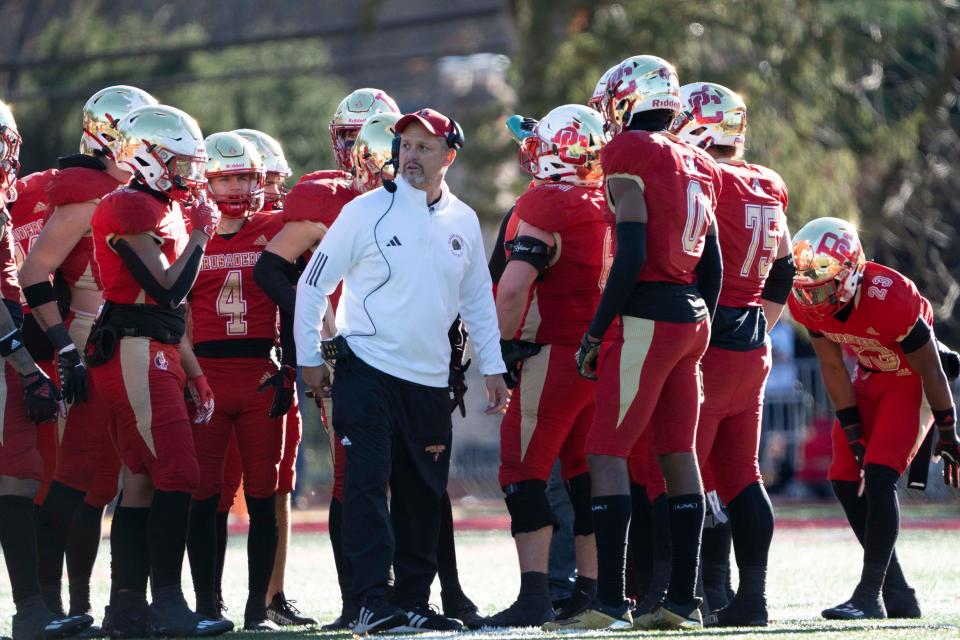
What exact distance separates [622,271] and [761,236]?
1.08 m

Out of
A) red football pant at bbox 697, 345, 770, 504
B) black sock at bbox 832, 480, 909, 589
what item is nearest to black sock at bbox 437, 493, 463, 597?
red football pant at bbox 697, 345, 770, 504

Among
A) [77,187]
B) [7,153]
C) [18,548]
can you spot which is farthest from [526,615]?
[7,153]

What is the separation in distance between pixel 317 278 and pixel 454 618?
5.76ft

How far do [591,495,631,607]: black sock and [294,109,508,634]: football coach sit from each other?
25.4 inches

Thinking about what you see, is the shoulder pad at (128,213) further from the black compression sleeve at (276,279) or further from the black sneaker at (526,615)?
the black sneaker at (526,615)

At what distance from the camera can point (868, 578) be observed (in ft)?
23.4

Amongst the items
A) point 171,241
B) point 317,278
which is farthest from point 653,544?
point 171,241

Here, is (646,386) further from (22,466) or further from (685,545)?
(22,466)

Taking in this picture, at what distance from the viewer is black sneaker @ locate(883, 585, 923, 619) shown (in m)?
7.27

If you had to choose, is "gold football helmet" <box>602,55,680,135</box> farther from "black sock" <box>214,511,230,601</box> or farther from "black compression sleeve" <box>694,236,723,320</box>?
"black sock" <box>214,511,230,601</box>

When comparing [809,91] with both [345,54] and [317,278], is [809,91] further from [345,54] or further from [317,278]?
[345,54]

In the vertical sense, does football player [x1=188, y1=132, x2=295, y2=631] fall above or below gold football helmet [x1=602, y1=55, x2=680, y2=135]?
below

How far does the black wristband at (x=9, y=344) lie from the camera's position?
20.3 feet

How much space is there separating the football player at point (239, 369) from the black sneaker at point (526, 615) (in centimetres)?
107
